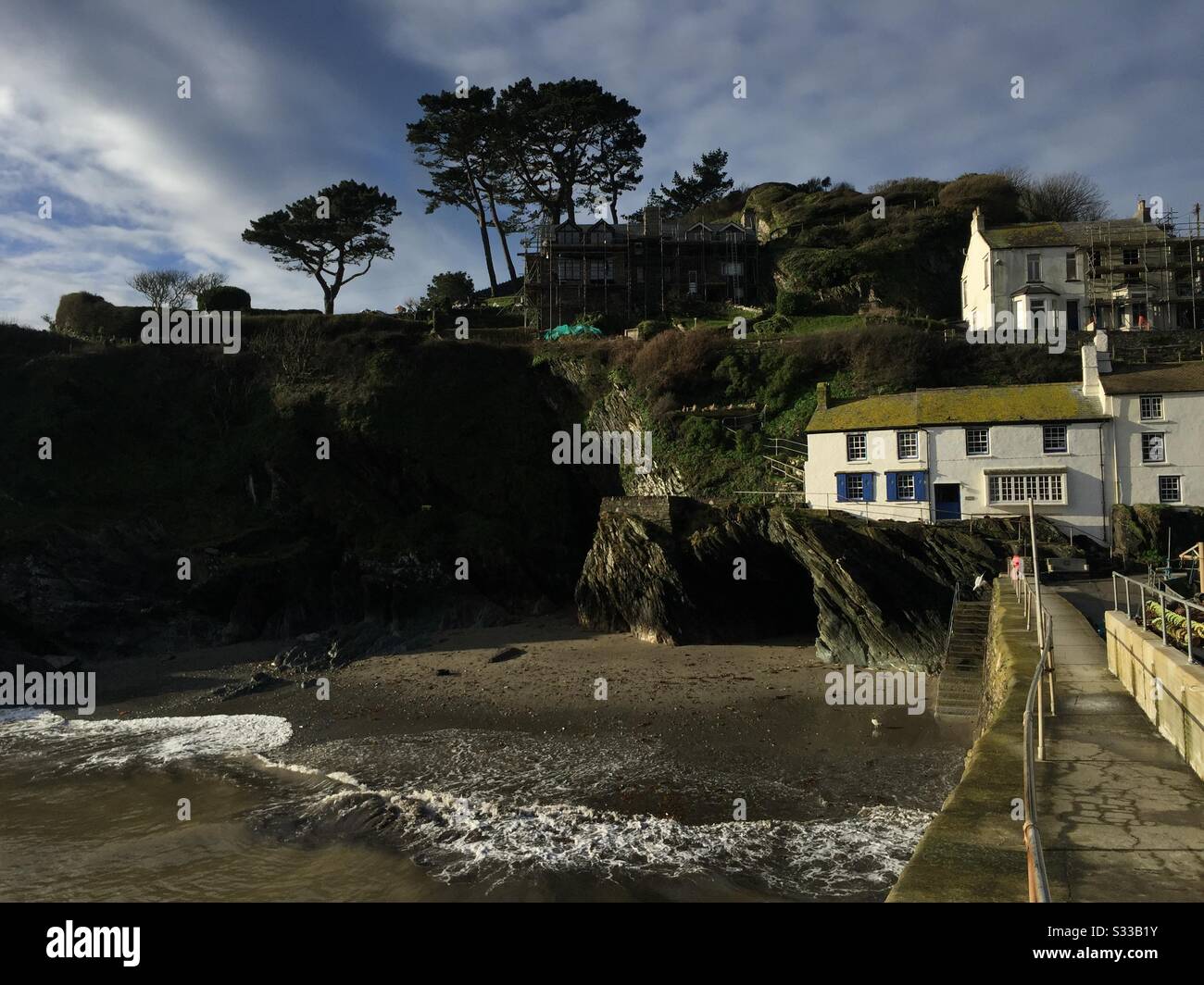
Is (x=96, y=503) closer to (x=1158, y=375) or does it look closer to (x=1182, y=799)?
(x=1182, y=799)

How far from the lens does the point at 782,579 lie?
30.2 m

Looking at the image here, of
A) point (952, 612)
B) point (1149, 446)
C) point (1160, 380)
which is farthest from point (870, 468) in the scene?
point (1160, 380)

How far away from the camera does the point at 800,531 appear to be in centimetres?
2662

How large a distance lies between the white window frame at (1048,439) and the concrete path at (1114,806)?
19.6m

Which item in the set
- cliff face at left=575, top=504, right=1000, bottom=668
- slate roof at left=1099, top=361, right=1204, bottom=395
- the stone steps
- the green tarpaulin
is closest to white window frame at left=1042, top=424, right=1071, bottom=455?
slate roof at left=1099, top=361, right=1204, bottom=395

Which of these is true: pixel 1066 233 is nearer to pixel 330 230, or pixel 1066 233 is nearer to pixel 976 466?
pixel 976 466

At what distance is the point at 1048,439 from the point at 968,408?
3171mm

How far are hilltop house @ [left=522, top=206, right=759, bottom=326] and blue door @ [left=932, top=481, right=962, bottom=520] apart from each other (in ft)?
100

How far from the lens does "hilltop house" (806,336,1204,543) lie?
27.1 metres

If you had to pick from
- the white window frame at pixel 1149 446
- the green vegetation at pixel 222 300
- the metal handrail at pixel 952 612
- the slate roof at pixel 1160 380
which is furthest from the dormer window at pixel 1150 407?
the green vegetation at pixel 222 300

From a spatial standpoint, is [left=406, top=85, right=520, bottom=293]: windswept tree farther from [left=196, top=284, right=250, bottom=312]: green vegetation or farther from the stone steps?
the stone steps

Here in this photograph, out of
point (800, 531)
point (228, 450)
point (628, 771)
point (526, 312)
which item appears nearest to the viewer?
point (628, 771)
